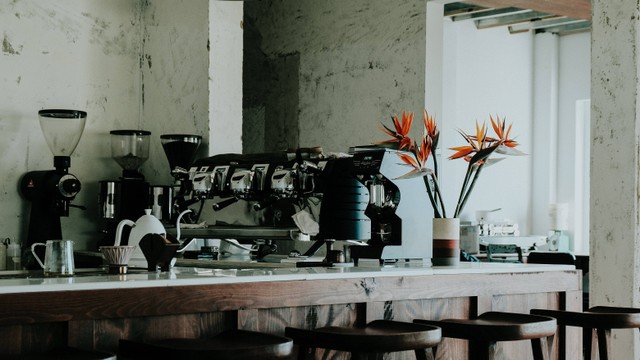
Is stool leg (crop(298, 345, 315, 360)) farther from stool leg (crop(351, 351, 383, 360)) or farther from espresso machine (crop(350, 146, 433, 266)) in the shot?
espresso machine (crop(350, 146, 433, 266))

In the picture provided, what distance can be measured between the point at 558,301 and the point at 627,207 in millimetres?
945

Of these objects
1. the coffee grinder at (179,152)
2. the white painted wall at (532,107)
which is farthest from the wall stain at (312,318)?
the white painted wall at (532,107)

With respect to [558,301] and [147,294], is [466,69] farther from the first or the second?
[147,294]

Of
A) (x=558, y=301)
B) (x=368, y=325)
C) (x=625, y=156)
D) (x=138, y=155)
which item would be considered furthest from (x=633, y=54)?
(x=138, y=155)

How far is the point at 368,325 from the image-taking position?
8.82 ft

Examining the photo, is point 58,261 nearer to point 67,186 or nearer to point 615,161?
point 67,186

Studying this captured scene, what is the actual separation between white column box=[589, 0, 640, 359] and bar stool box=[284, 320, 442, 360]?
2.03 metres

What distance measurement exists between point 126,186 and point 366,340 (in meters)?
3.24

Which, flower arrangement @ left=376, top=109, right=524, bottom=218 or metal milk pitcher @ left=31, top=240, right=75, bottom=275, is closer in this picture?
metal milk pitcher @ left=31, top=240, right=75, bottom=275

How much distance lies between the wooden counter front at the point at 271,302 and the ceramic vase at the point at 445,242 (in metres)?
0.12

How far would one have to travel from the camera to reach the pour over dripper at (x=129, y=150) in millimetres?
5316

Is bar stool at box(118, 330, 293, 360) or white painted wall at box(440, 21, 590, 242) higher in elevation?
white painted wall at box(440, 21, 590, 242)

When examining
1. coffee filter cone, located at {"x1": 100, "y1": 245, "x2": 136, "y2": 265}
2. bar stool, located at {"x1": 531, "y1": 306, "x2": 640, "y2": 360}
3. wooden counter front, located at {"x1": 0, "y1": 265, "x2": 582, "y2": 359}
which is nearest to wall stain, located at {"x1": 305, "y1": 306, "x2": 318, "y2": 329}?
wooden counter front, located at {"x1": 0, "y1": 265, "x2": 582, "y2": 359}

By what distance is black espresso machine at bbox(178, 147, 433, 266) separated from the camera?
342 cm
